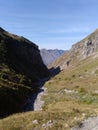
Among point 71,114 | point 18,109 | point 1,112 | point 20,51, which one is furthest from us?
point 20,51

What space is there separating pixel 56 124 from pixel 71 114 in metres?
2.81

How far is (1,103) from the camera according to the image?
46.1 metres

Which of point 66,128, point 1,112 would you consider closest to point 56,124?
point 66,128

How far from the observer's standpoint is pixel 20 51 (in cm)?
18925

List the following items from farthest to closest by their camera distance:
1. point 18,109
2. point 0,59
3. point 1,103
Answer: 1. point 0,59
2. point 18,109
3. point 1,103

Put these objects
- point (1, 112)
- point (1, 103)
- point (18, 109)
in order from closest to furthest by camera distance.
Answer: point (1, 112), point (1, 103), point (18, 109)

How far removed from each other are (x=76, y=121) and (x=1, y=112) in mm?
21926

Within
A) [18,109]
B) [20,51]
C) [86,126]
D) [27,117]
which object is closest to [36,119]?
[27,117]

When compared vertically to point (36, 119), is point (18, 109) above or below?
above

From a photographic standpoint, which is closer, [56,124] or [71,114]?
[56,124]

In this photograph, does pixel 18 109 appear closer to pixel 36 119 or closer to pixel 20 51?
pixel 36 119

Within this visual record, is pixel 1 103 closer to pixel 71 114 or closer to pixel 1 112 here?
pixel 1 112

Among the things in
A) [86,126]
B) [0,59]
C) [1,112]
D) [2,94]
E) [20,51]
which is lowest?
[86,126]

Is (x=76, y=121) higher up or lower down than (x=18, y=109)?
lower down
